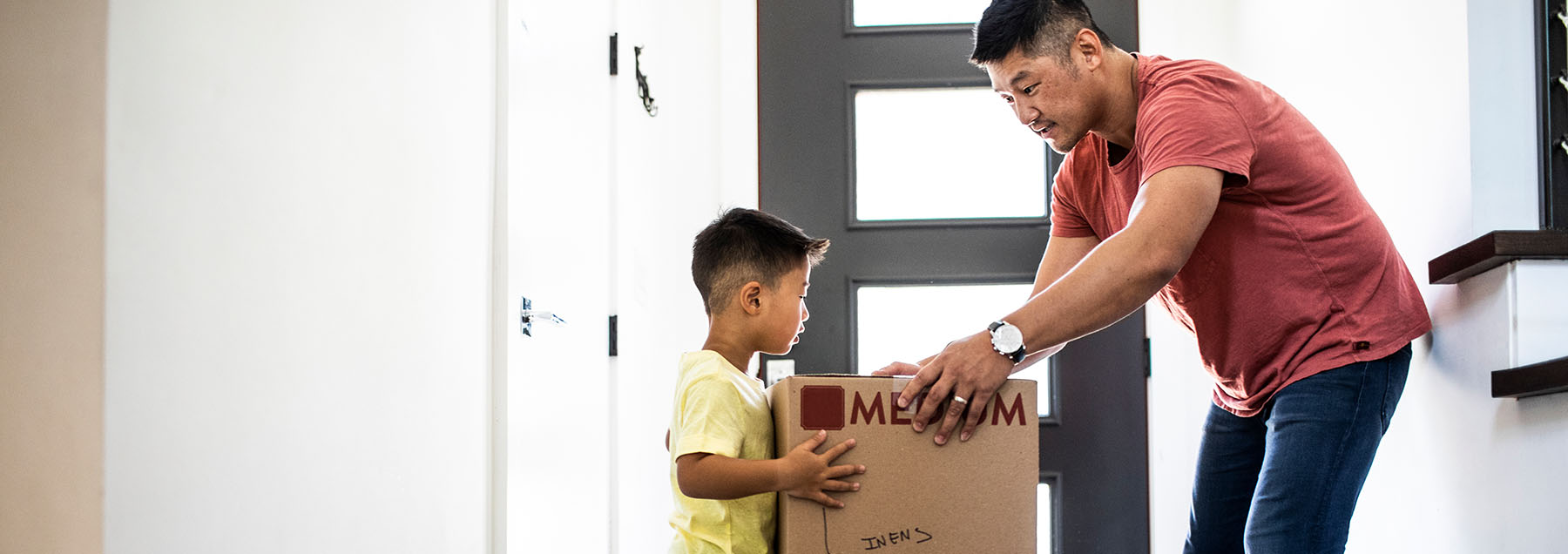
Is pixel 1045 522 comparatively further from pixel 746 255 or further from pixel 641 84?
pixel 746 255

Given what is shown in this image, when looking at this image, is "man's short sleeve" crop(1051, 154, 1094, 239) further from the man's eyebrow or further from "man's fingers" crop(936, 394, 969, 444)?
"man's fingers" crop(936, 394, 969, 444)

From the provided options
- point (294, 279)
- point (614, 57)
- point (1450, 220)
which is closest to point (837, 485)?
point (294, 279)

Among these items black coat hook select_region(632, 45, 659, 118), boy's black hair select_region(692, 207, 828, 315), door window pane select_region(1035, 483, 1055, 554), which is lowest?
door window pane select_region(1035, 483, 1055, 554)

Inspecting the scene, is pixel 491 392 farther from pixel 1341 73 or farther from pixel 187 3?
pixel 1341 73

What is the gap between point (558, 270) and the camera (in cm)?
199

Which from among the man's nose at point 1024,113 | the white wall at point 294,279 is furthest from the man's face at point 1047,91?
the white wall at point 294,279

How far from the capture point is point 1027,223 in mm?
3059

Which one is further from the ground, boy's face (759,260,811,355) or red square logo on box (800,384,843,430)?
boy's face (759,260,811,355)

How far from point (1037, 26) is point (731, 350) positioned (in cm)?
53

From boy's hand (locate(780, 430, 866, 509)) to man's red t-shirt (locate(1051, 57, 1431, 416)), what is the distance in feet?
1.55

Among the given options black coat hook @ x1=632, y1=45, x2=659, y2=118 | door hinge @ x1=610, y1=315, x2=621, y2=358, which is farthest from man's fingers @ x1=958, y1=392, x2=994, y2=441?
black coat hook @ x1=632, y1=45, x2=659, y2=118

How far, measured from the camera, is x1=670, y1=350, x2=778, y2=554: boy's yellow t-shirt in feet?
3.97

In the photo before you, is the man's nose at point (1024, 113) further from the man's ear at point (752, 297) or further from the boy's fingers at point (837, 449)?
the boy's fingers at point (837, 449)

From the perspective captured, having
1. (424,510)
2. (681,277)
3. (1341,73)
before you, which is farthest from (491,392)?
(1341,73)
